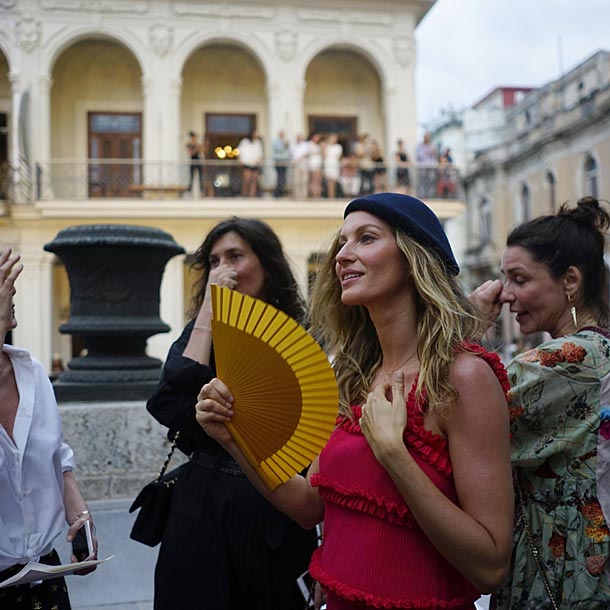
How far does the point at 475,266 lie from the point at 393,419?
3719 cm

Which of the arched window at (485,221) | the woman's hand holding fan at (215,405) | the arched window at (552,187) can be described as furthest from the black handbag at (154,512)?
A: the arched window at (485,221)

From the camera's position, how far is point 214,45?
18516 mm

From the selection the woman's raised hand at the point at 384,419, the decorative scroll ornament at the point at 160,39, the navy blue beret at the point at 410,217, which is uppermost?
the decorative scroll ornament at the point at 160,39

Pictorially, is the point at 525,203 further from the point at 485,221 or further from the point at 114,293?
the point at 114,293

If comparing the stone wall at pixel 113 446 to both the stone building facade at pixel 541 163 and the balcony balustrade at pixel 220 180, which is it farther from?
the stone building facade at pixel 541 163

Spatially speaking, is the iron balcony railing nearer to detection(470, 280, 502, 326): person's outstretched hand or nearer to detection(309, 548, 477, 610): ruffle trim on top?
detection(470, 280, 502, 326): person's outstretched hand

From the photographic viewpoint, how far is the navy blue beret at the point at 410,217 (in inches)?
69.6

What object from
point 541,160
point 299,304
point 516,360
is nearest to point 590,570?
point 516,360

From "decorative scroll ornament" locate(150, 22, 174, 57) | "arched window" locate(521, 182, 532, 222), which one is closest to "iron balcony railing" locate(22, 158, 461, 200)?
"decorative scroll ornament" locate(150, 22, 174, 57)

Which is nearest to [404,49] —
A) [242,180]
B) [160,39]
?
[242,180]

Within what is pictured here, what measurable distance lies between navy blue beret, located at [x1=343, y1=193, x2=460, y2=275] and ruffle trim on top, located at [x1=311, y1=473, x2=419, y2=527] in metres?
0.63

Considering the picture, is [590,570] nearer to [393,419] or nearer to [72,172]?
[393,419]

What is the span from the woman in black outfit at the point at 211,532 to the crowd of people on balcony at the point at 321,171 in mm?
14614

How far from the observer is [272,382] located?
64.5 inches
